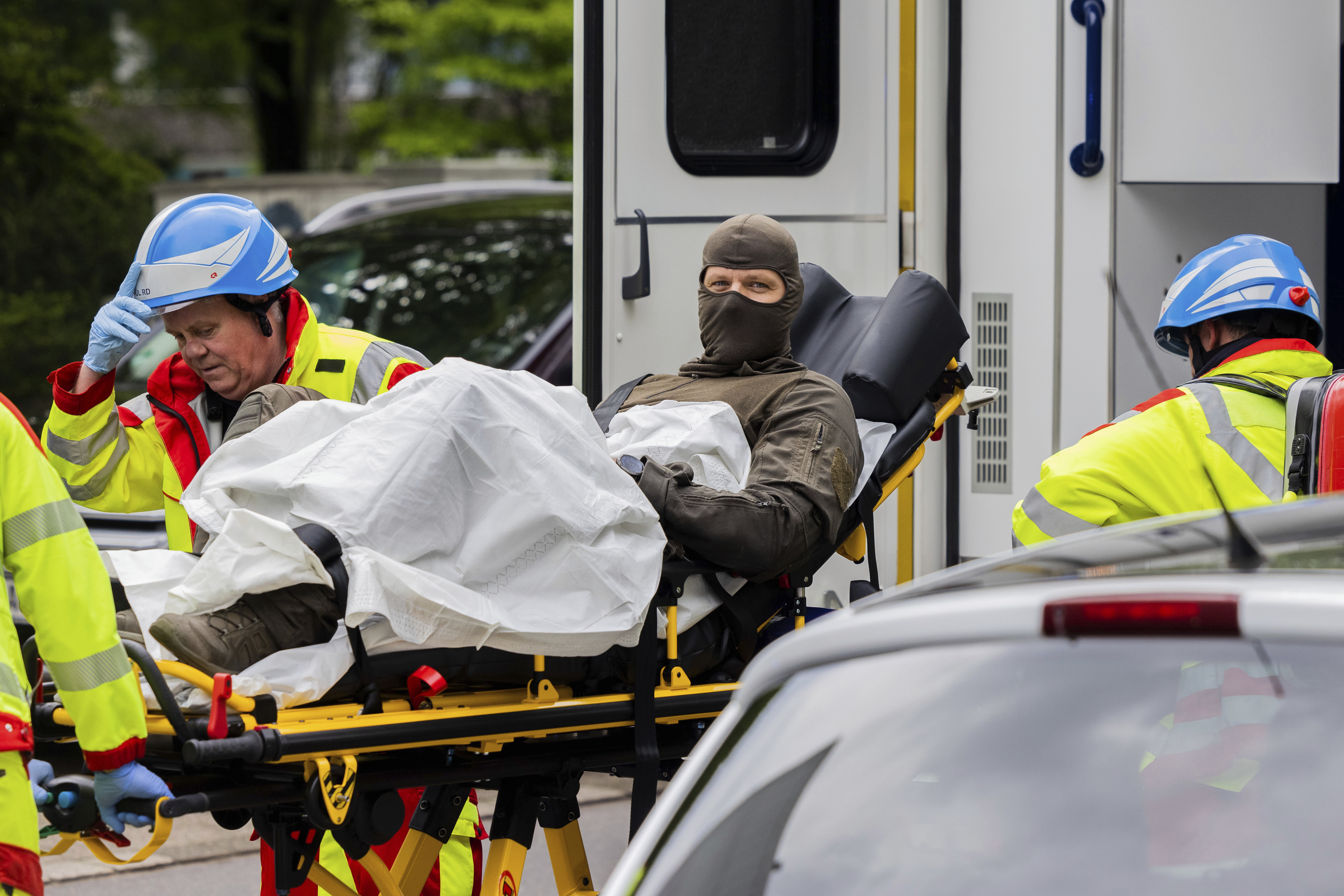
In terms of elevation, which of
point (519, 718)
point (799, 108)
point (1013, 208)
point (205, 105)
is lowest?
point (519, 718)

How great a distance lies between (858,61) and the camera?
5023mm

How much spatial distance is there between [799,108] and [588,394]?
115 centimetres

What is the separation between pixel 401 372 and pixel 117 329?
68 centimetres

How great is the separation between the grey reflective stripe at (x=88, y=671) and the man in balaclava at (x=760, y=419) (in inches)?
49.9

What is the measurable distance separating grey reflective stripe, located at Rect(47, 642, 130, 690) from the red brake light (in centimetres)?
161

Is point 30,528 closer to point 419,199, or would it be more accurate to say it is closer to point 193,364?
point 193,364

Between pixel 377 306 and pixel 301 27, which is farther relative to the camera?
pixel 301 27

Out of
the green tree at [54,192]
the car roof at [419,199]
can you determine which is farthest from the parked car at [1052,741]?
the green tree at [54,192]

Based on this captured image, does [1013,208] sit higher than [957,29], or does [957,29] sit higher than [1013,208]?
[957,29]

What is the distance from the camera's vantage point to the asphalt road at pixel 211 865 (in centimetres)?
502

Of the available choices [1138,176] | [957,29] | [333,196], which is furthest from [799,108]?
[333,196]

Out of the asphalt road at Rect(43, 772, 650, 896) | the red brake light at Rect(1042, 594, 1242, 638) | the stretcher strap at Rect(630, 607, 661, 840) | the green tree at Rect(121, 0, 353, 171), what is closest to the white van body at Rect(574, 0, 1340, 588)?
A: the asphalt road at Rect(43, 772, 650, 896)

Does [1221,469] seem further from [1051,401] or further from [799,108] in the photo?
[799,108]

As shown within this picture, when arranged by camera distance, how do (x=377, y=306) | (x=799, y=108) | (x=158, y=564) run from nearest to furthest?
(x=158, y=564) → (x=799, y=108) → (x=377, y=306)
